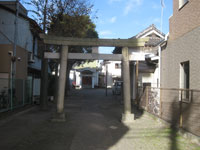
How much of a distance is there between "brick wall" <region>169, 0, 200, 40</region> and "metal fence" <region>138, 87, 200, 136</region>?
8.87 ft

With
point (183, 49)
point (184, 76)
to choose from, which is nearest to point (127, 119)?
point (184, 76)

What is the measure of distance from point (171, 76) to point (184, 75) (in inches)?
43.2

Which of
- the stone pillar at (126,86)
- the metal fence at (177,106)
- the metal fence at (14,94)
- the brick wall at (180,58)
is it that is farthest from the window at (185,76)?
the metal fence at (14,94)

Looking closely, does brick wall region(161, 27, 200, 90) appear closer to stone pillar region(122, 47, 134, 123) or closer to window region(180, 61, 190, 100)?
window region(180, 61, 190, 100)

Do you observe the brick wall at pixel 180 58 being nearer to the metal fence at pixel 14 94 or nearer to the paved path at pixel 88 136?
the paved path at pixel 88 136

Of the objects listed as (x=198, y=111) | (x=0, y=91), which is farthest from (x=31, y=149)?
(x=0, y=91)

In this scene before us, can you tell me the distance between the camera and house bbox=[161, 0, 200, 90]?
7.70 m

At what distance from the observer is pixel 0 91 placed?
10.5m

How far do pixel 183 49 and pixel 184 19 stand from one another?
4.29ft

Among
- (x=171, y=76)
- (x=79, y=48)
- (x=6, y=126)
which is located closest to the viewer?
(x=6, y=126)

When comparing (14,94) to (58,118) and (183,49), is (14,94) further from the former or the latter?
(183,49)

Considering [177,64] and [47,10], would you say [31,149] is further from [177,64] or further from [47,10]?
[47,10]

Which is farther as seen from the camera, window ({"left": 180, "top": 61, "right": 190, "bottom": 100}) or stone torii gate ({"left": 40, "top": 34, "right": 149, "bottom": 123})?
stone torii gate ({"left": 40, "top": 34, "right": 149, "bottom": 123})

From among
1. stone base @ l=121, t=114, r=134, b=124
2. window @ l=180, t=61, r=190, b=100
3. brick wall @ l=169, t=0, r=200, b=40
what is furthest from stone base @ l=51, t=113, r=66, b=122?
brick wall @ l=169, t=0, r=200, b=40
